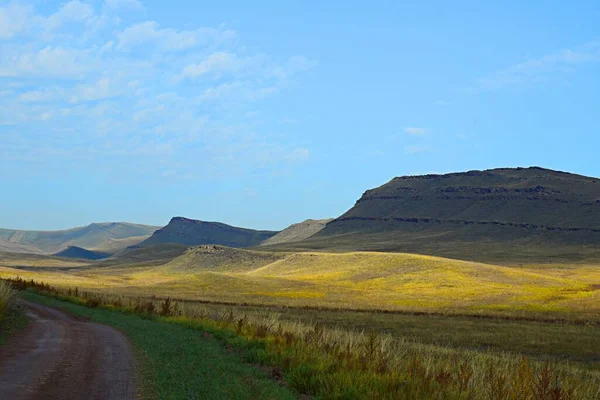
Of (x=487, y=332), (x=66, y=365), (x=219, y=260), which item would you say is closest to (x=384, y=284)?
(x=487, y=332)

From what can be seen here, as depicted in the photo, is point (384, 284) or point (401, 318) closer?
point (401, 318)

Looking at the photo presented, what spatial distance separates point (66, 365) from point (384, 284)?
81.1 meters

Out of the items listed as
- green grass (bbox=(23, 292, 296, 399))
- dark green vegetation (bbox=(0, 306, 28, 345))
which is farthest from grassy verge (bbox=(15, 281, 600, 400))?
dark green vegetation (bbox=(0, 306, 28, 345))

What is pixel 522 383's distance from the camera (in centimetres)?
1319

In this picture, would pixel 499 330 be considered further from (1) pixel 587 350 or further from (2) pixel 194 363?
(2) pixel 194 363

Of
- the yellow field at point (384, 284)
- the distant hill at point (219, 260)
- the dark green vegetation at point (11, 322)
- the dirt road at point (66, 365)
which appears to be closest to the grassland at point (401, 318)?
the yellow field at point (384, 284)

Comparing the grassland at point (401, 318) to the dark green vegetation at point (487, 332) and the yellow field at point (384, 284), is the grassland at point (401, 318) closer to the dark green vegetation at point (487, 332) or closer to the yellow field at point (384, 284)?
the dark green vegetation at point (487, 332)

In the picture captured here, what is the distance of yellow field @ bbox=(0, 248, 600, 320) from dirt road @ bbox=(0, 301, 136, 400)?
38517 millimetres

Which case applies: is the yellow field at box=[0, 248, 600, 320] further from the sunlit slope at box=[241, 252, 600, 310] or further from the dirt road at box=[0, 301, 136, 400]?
the dirt road at box=[0, 301, 136, 400]

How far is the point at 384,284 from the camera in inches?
3661

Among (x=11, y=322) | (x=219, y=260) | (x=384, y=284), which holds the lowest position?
(x=384, y=284)

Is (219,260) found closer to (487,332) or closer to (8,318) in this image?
(487,332)

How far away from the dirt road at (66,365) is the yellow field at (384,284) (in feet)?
126

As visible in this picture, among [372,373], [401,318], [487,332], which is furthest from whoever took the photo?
[401,318]
